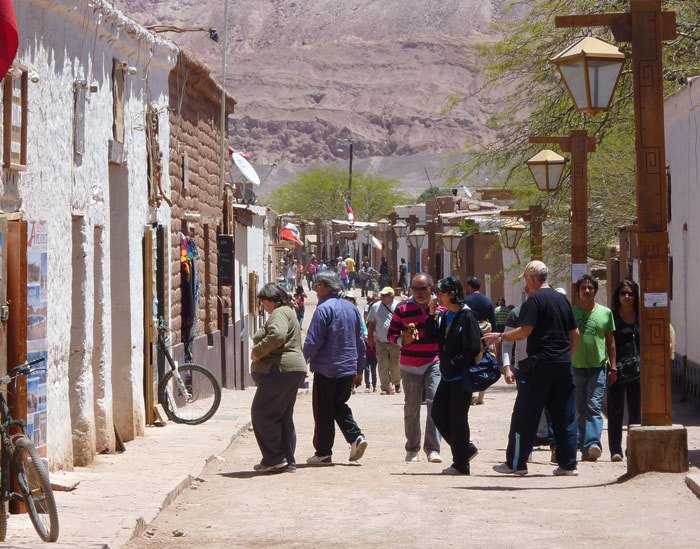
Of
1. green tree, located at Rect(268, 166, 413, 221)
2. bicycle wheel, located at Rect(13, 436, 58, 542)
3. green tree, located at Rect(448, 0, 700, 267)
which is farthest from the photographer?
green tree, located at Rect(268, 166, 413, 221)

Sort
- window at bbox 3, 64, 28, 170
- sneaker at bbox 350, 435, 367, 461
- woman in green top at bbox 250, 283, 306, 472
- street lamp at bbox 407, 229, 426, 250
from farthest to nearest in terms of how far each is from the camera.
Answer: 1. street lamp at bbox 407, 229, 426, 250
2. sneaker at bbox 350, 435, 367, 461
3. woman in green top at bbox 250, 283, 306, 472
4. window at bbox 3, 64, 28, 170

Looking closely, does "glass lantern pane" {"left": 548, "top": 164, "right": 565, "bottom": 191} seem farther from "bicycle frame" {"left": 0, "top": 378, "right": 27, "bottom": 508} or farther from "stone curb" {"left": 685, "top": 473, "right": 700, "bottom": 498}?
"bicycle frame" {"left": 0, "top": 378, "right": 27, "bottom": 508}

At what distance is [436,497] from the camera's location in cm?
843

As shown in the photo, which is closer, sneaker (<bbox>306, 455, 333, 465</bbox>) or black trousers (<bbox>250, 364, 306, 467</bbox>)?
black trousers (<bbox>250, 364, 306, 467</bbox>)

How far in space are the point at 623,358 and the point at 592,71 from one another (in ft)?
8.39

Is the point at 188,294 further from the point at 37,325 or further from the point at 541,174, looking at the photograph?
the point at 37,325

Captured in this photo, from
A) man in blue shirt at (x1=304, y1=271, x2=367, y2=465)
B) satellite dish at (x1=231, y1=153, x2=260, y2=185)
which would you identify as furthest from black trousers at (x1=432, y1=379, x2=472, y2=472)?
satellite dish at (x1=231, y1=153, x2=260, y2=185)

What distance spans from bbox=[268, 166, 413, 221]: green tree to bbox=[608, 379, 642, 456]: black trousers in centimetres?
8108

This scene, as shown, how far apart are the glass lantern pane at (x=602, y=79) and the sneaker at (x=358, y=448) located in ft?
11.7

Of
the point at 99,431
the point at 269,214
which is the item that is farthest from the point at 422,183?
the point at 99,431

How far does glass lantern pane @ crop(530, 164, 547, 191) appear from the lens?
51.7ft

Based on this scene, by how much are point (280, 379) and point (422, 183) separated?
460ft

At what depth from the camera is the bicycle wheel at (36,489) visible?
6527mm

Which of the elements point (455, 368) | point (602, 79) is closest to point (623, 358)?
point (455, 368)
